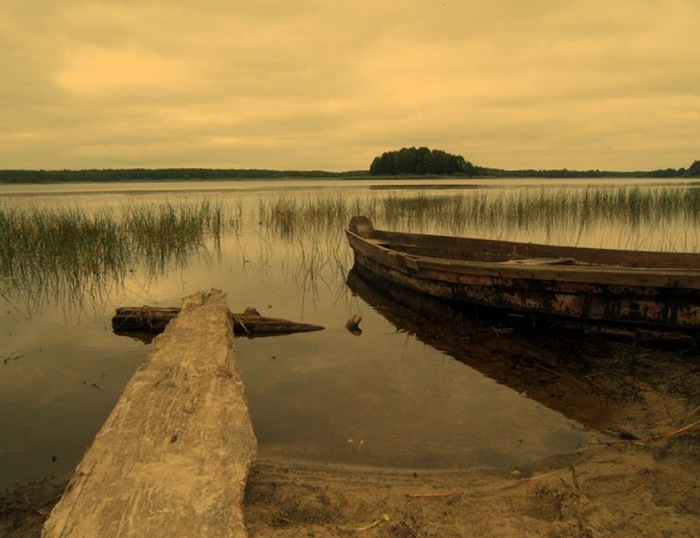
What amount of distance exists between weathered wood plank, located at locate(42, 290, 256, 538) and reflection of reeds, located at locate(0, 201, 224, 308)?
4835mm

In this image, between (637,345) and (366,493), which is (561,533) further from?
(637,345)

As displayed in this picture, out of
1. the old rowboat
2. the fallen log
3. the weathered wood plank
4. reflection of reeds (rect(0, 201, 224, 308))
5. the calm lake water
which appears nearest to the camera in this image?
the weathered wood plank

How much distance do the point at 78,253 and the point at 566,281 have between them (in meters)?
8.21

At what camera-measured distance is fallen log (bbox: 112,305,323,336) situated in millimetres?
5301

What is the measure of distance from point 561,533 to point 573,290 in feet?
8.85

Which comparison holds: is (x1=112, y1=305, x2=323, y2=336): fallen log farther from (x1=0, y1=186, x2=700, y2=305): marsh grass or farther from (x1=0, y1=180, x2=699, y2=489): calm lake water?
(x1=0, y1=186, x2=700, y2=305): marsh grass

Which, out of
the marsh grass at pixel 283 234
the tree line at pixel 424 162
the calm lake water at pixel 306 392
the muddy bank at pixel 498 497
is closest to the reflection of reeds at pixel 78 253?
the marsh grass at pixel 283 234

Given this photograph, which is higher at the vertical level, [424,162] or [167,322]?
[424,162]

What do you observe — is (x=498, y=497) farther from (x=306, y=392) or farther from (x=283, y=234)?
(x=283, y=234)

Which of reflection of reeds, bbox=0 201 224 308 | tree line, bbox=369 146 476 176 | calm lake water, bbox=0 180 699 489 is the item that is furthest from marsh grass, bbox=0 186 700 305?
tree line, bbox=369 146 476 176

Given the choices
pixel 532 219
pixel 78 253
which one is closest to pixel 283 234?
pixel 78 253

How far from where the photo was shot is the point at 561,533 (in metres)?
2.16

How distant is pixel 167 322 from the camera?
212 inches

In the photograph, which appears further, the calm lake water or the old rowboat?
the old rowboat
